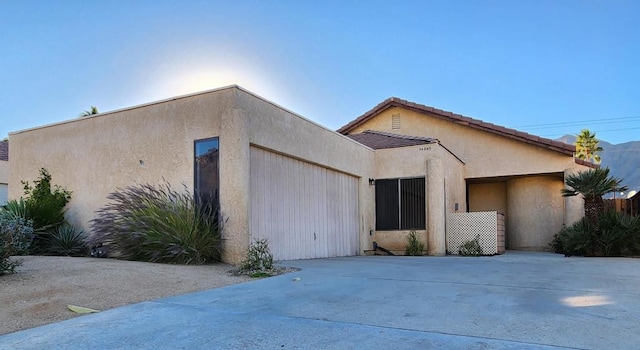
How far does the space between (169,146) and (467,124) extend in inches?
485

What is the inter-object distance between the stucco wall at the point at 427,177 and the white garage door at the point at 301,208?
4.83ft

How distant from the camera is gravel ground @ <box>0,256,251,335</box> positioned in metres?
4.65

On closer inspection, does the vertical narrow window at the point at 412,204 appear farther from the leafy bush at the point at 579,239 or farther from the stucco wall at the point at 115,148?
the stucco wall at the point at 115,148

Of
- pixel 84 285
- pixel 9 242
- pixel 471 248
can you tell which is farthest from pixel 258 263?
pixel 471 248

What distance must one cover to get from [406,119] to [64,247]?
14.1m

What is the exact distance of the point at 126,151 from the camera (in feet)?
36.0

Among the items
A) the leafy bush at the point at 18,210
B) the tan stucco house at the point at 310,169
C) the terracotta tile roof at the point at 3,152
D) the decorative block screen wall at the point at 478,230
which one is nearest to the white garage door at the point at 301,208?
the tan stucco house at the point at 310,169

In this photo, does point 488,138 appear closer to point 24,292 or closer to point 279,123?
point 279,123

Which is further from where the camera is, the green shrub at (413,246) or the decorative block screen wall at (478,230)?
the green shrub at (413,246)

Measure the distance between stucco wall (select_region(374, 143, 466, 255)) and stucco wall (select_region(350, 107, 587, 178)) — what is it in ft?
5.92

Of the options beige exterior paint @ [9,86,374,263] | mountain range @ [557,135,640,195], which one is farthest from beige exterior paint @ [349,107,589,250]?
mountain range @ [557,135,640,195]

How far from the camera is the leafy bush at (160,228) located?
868 cm

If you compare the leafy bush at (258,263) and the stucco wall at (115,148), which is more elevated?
the stucco wall at (115,148)

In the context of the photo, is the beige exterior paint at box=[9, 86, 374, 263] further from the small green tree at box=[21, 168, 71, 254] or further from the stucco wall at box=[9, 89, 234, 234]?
the small green tree at box=[21, 168, 71, 254]
